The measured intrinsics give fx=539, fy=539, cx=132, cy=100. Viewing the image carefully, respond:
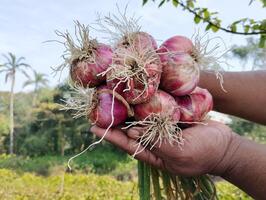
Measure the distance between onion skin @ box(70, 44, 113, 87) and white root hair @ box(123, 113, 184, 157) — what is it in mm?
189

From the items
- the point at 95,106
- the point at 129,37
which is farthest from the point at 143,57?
the point at 95,106

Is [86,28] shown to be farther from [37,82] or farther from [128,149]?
[37,82]

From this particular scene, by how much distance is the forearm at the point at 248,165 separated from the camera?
1.75 meters

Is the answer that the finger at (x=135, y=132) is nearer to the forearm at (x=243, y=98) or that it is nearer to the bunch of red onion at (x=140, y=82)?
the bunch of red onion at (x=140, y=82)

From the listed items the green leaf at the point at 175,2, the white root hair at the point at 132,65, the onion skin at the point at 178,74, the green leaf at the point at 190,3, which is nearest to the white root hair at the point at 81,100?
A: the white root hair at the point at 132,65

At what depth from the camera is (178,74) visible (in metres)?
1.65

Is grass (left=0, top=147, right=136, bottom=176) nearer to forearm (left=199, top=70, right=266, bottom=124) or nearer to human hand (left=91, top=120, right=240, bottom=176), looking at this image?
forearm (left=199, top=70, right=266, bottom=124)

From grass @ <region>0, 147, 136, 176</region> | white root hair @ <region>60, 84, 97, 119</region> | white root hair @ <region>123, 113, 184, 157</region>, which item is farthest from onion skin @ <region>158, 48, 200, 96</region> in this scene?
grass @ <region>0, 147, 136, 176</region>

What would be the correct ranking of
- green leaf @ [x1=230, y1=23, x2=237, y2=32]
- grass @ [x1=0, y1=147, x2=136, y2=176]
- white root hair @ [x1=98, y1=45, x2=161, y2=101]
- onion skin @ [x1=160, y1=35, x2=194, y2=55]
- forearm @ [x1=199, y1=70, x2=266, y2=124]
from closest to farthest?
white root hair @ [x1=98, y1=45, x2=161, y2=101] < onion skin @ [x1=160, y1=35, x2=194, y2=55] < forearm @ [x1=199, y1=70, x2=266, y2=124] < green leaf @ [x1=230, y1=23, x2=237, y2=32] < grass @ [x1=0, y1=147, x2=136, y2=176]

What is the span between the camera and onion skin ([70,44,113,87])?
1.67 metres

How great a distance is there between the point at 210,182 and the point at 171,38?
54 cm

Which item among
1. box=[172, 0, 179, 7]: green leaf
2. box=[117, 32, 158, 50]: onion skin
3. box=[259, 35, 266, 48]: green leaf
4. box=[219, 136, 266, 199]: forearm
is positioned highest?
box=[172, 0, 179, 7]: green leaf

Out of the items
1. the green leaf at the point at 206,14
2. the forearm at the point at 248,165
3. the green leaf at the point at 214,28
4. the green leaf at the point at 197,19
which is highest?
the green leaf at the point at 206,14

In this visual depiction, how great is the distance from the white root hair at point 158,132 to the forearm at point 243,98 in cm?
54
